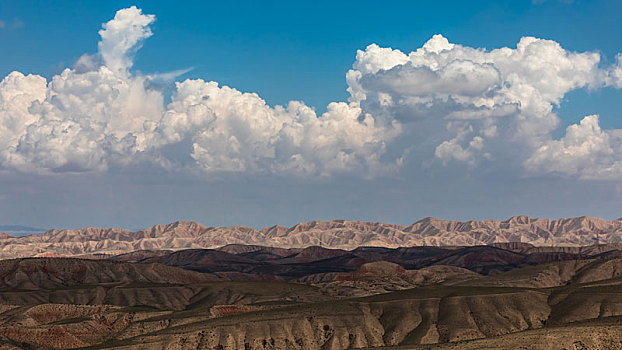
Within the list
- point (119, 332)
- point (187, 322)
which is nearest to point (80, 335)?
point (119, 332)

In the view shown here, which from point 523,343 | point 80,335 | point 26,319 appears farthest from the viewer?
point 26,319

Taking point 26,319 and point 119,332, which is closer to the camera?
point 119,332

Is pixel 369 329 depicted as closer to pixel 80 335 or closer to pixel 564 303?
pixel 564 303

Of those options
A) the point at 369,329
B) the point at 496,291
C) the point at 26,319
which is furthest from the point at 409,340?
the point at 26,319

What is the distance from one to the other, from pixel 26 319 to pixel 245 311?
2244 inches

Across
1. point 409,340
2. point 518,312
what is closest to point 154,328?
point 409,340

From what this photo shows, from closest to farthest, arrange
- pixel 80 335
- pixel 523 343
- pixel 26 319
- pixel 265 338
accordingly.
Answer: pixel 523 343, pixel 265 338, pixel 80 335, pixel 26 319

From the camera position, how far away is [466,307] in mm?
181000

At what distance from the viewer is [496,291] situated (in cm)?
19612

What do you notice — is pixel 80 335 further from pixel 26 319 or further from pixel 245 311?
pixel 245 311

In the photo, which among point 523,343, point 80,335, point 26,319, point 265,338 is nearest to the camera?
point 523,343

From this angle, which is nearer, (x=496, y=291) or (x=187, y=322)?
(x=187, y=322)

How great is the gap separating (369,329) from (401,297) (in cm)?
2591

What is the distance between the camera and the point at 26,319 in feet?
638
